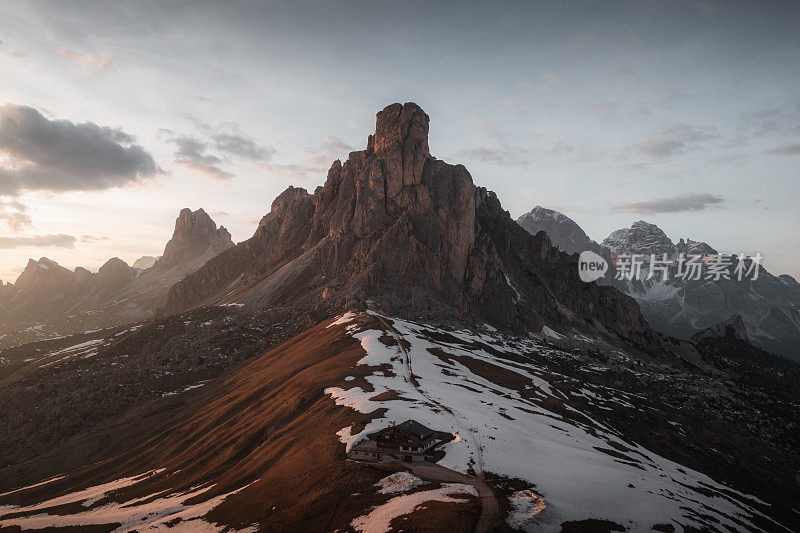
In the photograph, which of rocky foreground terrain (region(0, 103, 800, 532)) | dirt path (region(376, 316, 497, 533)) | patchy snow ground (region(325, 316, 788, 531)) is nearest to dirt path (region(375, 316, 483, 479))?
dirt path (region(376, 316, 497, 533))

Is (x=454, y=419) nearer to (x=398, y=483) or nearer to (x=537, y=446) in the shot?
(x=537, y=446)

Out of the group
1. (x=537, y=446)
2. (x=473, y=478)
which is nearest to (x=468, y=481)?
(x=473, y=478)

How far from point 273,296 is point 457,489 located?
528 feet

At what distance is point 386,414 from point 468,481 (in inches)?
710

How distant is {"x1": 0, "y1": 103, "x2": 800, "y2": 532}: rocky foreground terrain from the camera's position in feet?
127

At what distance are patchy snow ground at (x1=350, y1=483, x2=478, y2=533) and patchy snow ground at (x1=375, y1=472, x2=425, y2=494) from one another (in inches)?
58.1

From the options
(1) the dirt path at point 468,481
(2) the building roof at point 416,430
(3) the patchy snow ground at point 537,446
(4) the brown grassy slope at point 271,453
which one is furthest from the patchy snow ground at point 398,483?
(2) the building roof at point 416,430

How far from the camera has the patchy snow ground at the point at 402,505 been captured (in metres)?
31.8

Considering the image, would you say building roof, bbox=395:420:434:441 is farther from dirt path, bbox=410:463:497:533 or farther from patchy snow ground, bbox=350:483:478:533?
patchy snow ground, bbox=350:483:478:533

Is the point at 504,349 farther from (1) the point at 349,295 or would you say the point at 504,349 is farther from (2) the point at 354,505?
(2) the point at 354,505

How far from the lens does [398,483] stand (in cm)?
3800

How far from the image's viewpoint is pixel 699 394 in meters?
134

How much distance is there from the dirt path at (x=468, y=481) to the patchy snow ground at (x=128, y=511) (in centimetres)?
1934

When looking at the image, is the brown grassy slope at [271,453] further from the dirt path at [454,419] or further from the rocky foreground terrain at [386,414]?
the dirt path at [454,419]
